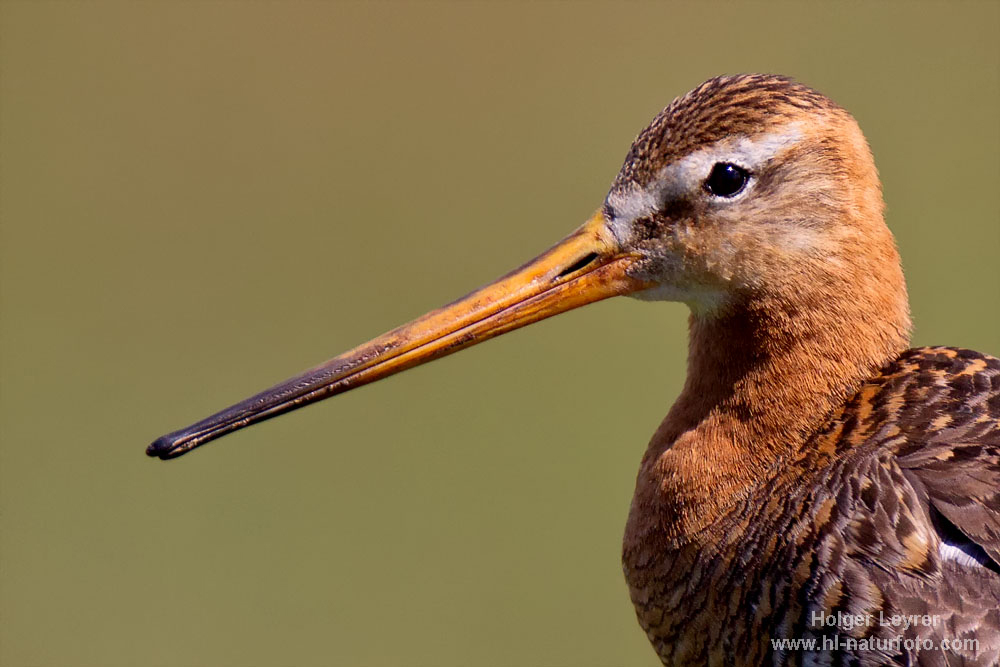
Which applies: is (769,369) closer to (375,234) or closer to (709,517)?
(709,517)

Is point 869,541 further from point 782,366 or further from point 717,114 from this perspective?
point 717,114

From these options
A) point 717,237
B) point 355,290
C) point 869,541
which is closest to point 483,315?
point 717,237

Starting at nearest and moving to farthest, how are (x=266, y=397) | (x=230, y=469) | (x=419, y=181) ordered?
1. (x=266, y=397)
2. (x=230, y=469)
3. (x=419, y=181)

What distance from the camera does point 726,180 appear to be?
120 inches

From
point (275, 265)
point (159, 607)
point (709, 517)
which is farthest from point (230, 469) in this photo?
point (709, 517)

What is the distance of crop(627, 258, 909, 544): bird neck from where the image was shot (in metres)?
3.06

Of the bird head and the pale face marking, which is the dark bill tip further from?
the pale face marking

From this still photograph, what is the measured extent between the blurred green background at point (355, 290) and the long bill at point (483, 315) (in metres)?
2.68

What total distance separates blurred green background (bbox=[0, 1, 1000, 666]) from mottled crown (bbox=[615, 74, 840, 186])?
2.97 metres

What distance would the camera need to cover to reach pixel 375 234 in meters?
8.98

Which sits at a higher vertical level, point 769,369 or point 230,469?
point 230,469

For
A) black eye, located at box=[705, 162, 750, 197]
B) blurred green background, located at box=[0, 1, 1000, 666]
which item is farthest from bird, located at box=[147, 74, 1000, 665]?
blurred green background, located at box=[0, 1, 1000, 666]

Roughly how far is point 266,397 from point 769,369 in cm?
119

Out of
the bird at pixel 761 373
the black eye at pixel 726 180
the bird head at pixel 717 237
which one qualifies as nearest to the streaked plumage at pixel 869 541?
the bird at pixel 761 373
